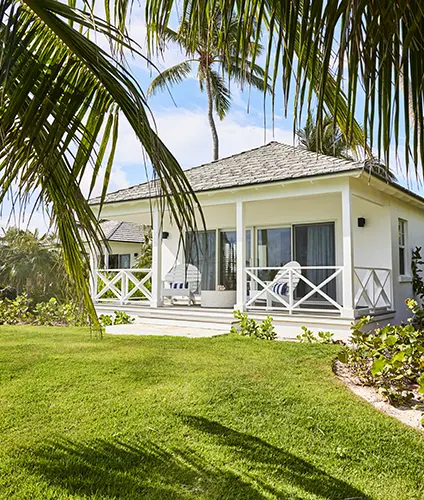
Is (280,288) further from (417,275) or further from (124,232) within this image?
(124,232)

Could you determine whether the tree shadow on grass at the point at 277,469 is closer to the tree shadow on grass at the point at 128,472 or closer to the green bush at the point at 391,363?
the tree shadow on grass at the point at 128,472

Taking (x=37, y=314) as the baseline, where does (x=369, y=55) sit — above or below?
above

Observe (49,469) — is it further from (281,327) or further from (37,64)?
(281,327)

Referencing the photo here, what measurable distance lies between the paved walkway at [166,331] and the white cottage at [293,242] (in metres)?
0.38

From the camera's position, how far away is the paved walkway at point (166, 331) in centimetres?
917

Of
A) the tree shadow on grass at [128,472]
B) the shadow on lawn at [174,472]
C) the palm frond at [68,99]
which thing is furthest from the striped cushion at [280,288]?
the palm frond at [68,99]

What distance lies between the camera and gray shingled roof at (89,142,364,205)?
9.59m

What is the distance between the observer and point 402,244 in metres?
12.0

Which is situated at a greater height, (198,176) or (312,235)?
(198,176)

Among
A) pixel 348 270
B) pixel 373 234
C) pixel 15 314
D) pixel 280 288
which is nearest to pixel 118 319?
pixel 15 314

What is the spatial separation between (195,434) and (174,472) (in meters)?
0.69

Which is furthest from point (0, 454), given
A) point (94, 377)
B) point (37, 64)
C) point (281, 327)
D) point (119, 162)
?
point (281, 327)

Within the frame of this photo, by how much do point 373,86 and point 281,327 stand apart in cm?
866

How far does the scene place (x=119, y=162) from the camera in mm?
2352
